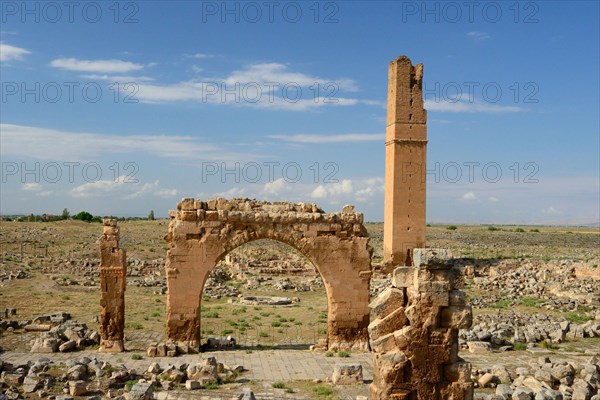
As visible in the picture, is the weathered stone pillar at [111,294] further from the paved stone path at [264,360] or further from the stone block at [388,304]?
the stone block at [388,304]

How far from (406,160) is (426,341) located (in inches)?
946

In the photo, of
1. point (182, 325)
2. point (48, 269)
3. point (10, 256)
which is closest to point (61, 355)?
point (182, 325)

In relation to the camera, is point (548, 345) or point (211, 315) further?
point (211, 315)

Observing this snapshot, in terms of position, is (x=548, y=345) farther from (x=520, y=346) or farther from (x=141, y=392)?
(x=141, y=392)

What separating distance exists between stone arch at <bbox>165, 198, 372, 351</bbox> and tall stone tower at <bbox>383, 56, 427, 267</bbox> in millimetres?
15595

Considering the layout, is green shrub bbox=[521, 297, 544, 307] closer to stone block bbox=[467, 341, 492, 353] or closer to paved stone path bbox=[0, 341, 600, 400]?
paved stone path bbox=[0, 341, 600, 400]

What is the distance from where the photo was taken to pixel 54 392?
10867 millimetres

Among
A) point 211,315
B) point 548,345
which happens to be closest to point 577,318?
point 548,345

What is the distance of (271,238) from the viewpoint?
15.1 meters

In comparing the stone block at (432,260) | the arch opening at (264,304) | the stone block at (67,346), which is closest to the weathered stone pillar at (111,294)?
the stone block at (67,346)

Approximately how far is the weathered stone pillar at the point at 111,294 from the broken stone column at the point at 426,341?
373 inches

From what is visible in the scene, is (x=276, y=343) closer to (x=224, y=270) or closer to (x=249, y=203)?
(x=249, y=203)

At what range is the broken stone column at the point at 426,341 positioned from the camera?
703 cm

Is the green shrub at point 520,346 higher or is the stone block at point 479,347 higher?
the stone block at point 479,347
